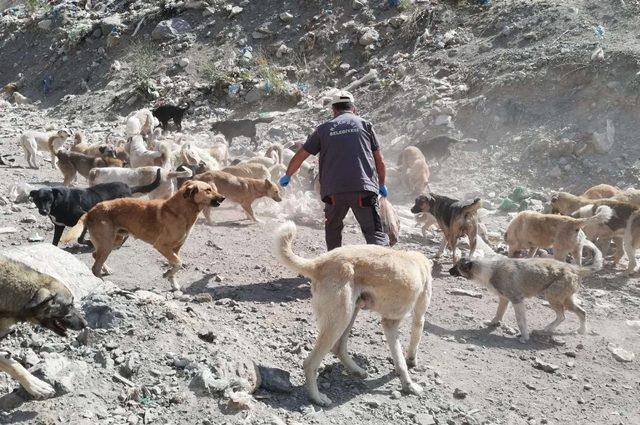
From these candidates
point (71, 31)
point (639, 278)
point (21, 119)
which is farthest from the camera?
point (71, 31)

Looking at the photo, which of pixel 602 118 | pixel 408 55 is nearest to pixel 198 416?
pixel 602 118

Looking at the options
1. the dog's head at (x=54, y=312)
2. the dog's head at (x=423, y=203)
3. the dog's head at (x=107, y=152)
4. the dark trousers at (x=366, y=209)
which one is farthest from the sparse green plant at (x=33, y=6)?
the dog's head at (x=54, y=312)

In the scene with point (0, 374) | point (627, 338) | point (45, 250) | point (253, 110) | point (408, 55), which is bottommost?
point (627, 338)

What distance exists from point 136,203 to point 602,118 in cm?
985

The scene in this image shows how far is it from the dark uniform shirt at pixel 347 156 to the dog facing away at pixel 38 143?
7516 millimetres

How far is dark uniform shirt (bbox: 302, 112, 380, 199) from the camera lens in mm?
6367

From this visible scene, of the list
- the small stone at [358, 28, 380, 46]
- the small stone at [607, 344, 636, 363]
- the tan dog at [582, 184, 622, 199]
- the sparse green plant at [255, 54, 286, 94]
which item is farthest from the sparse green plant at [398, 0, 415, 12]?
the small stone at [607, 344, 636, 363]

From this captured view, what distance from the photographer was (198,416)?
4.21m

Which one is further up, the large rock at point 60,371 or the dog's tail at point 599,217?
the dog's tail at point 599,217

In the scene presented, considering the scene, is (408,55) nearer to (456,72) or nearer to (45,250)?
(456,72)

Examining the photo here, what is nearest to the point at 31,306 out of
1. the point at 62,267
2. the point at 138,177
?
the point at 62,267

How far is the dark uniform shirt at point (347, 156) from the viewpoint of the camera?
251 inches

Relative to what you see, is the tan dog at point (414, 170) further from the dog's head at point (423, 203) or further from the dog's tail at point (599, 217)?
the dog's tail at point (599, 217)

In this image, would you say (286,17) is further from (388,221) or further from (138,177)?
(388,221)
